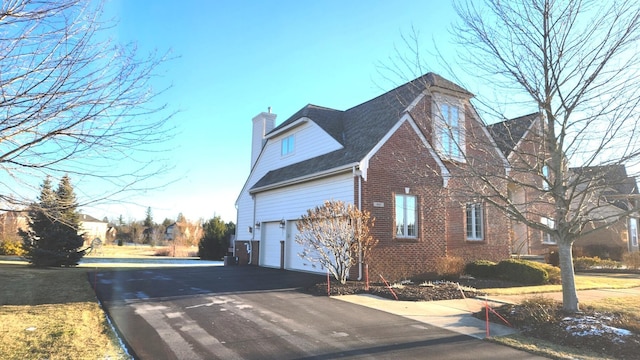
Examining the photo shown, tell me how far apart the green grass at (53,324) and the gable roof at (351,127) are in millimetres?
9590

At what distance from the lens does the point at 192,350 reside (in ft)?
22.2

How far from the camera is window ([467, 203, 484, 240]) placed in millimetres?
19797

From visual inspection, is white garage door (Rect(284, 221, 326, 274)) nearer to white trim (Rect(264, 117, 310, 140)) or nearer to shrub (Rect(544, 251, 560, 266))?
white trim (Rect(264, 117, 310, 140))

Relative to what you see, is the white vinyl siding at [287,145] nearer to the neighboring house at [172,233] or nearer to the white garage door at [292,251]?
the white garage door at [292,251]

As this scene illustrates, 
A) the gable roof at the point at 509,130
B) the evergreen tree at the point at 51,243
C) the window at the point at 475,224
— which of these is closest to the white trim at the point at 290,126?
the window at the point at 475,224

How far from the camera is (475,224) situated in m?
20.0

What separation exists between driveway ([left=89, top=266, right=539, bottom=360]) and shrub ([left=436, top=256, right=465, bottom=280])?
6.95 metres

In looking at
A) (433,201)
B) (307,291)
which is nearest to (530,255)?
(433,201)

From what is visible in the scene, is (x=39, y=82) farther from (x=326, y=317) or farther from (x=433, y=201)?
(x=433, y=201)

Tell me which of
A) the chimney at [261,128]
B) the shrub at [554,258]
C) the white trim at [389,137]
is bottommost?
the shrub at [554,258]

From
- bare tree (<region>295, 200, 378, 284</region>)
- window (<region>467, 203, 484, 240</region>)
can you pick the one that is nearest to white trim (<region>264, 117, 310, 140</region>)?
bare tree (<region>295, 200, 378, 284</region>)

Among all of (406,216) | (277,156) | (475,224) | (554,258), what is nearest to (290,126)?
(277,156)

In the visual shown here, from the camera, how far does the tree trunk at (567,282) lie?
9.54m

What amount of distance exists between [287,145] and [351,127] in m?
4.37
